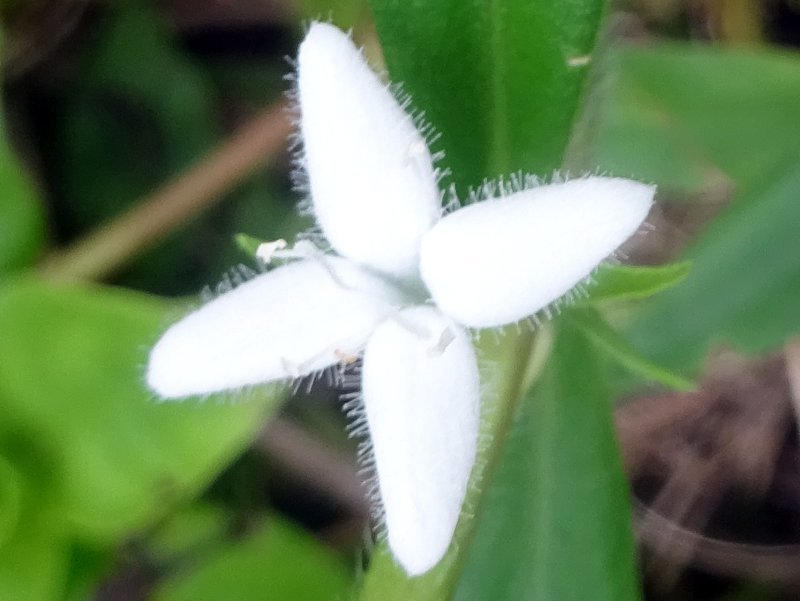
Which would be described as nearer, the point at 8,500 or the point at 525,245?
the point at 525,245

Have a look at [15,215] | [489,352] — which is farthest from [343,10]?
[489,352]

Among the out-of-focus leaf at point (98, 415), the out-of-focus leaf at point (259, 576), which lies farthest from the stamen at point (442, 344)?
the out-of-focus leaf at point (259, 576)

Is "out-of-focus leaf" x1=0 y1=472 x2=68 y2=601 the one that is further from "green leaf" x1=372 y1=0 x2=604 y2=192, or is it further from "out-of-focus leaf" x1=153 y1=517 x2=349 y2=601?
"green leaf" x1=372 y1=0 x2=604 y2=192

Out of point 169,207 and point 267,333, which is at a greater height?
point 267,333

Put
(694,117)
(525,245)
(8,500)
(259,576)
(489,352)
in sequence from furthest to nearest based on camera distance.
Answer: (694,117) → (259,576) → (8,500) → (489,352) → (525,245)

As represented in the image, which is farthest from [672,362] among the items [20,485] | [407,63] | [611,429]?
[20,485]

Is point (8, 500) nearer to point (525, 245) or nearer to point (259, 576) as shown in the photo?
point (259, 576)

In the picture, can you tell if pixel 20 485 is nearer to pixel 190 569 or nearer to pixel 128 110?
pixel 190 569
